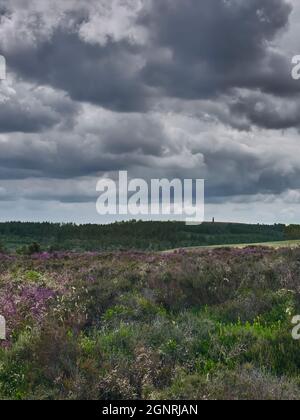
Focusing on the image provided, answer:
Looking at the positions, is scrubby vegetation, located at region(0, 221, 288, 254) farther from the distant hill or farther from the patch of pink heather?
the patch of pink heather

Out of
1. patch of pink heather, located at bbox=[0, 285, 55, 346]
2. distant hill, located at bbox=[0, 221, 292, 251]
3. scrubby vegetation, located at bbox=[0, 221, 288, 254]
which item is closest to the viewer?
patch of pink heather, located at bbox=[0, 285, 55, 346]

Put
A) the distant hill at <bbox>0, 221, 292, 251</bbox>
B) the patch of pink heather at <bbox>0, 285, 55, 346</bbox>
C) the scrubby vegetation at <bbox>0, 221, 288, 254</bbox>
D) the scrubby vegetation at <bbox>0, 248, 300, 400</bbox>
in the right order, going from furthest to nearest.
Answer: the distant hill at <bbox>0, 221, 292, 251</bbox>, the scrubby vegetation at <bbox>0, 221, 288, 254</bbox>, the patch of pink heather at <bbox>0, 285, 55, 346</bbox>, the scrubby vegetation at <bbox>0, 248, 300, 400</bbox>

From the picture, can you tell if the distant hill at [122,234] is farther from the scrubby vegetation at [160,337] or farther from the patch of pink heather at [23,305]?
the scrubby vegetation at [160,337]

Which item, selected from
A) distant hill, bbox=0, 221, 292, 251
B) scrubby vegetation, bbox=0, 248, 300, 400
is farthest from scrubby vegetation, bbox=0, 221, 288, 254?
scrubby vegetation, bbox=0, 248, 300, 400

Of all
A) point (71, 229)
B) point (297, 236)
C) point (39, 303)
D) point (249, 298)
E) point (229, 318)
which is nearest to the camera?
point (229, 318)

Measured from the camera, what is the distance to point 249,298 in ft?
37.5

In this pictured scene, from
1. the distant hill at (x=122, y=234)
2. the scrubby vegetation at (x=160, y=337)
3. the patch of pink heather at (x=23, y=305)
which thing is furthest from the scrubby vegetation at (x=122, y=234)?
the scrubby vegetation at (x=160, y=337)

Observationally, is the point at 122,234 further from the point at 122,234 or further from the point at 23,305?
the point at 23,305

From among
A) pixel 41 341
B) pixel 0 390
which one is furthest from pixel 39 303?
pixel 0 390

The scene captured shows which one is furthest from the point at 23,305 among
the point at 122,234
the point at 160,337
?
the point at 122,234

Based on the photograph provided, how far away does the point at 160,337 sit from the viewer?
9078mm

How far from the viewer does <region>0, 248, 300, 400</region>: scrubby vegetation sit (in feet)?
23.9

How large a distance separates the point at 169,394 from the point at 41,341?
8.33ft

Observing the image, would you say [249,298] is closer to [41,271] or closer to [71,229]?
[41,271]
